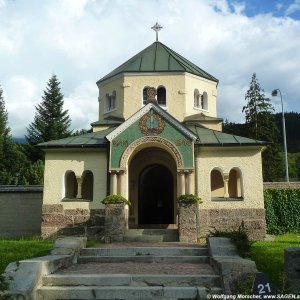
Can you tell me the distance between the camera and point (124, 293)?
25.0ft

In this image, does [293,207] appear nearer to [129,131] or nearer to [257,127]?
[129,131]

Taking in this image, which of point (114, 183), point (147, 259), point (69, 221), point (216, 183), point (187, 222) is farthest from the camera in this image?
point (216, 183)

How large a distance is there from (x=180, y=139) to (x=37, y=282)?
11.0m

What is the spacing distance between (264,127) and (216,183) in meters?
21.3

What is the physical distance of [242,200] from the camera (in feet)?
59.6

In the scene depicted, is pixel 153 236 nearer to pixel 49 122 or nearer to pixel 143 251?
pixel 143 251

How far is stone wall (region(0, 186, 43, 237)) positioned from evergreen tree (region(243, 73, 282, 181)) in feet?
74.0

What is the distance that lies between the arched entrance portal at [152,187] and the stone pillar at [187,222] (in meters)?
4.35

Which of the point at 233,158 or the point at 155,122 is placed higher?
the point at 155,122

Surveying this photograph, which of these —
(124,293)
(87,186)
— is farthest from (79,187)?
(124,293)

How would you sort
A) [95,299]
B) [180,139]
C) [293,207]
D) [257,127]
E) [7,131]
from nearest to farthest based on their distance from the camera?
[95,299]
[180,139]
[293,207]
[257,127]
[7,131]

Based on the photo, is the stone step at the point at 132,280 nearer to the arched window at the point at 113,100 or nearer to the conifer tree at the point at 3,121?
the arched window at the point at 113,100

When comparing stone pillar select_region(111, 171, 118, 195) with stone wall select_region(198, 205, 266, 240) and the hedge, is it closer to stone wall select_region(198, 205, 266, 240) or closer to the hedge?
stone wall select_region(198, 205, 266, 240)

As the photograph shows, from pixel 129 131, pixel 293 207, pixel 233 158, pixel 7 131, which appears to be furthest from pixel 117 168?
pixel 7 131
